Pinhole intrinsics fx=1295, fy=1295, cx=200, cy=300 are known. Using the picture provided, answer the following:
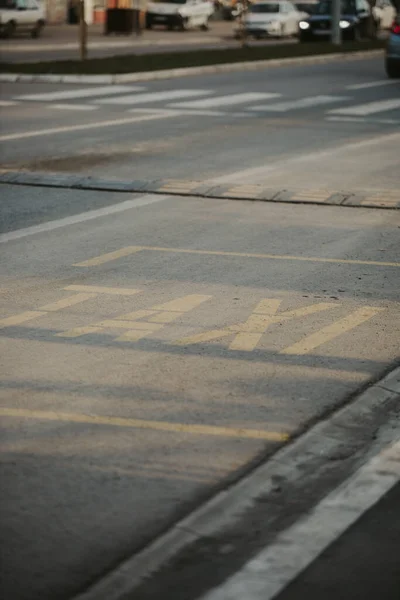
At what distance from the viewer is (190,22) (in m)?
59.1

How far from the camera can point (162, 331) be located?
7402 millimetres

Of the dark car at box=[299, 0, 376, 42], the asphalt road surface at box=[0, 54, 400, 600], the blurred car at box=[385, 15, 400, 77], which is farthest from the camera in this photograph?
the dark car at box=[299, 0, 376, 42]

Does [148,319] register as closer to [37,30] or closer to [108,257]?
[108,257]

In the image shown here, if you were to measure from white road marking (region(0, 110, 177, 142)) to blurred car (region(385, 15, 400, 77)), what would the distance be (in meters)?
8.19

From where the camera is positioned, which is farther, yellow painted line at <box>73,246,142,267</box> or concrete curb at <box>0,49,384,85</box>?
concrete curb at <box>0,49,384,85</box>

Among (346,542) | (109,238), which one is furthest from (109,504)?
(109,238)

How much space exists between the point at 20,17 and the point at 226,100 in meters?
29.4

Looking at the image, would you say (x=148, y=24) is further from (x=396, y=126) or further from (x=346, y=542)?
(x=346, y=542)

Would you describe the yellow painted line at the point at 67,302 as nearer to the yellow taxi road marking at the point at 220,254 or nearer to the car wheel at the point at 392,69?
the yellow taxi road marking at the point at 220,254

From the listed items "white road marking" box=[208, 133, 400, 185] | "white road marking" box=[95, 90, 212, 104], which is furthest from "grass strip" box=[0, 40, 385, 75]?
"white road marking" box=[208, 133, 400, 185]

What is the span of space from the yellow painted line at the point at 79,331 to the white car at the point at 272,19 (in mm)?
45200

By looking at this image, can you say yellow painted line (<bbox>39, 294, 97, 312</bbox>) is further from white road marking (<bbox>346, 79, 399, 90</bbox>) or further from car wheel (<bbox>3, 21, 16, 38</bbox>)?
car wheel (<bbox>3, 21, 16, 38</bbox>)

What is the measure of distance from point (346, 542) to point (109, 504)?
0.91 metres

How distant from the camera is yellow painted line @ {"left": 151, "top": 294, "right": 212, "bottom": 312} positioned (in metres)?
7.96
